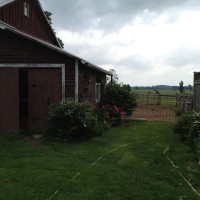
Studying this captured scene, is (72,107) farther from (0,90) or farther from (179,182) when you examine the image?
(179,182)

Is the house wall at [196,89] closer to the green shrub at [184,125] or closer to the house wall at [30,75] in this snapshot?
the green shrub at [184,125]

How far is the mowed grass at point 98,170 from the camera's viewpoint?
5.62m

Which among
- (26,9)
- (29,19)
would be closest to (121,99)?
(29,19)

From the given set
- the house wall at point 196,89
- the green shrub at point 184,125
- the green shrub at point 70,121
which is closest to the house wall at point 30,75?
the green shrub at point 70,121

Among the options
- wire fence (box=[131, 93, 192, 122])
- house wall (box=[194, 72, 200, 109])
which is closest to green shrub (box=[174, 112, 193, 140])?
house wall (box=[194, 72, 200, 109])

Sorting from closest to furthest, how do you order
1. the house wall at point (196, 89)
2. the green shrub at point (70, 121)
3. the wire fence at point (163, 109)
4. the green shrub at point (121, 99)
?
1. the green shrub at point (70, 121)
2. the house wall at point (196, 89)
3. the green shrub at point (121, 99)
4. the wire fence at point (163, 109)

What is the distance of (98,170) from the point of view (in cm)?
702

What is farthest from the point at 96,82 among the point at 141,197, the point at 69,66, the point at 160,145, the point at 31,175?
the point at 141,197

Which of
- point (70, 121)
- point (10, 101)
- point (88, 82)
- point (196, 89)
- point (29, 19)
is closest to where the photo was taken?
point (70, 121)

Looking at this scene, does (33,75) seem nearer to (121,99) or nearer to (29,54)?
(29,54)

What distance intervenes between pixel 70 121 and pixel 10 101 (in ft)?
8.71

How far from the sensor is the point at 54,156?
8367 mm

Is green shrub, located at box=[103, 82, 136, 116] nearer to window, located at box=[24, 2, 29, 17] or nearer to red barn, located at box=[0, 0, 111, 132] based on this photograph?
red barn, located at box=[0, 0, 111, 132]

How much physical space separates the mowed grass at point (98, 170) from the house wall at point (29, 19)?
677 centimetres
